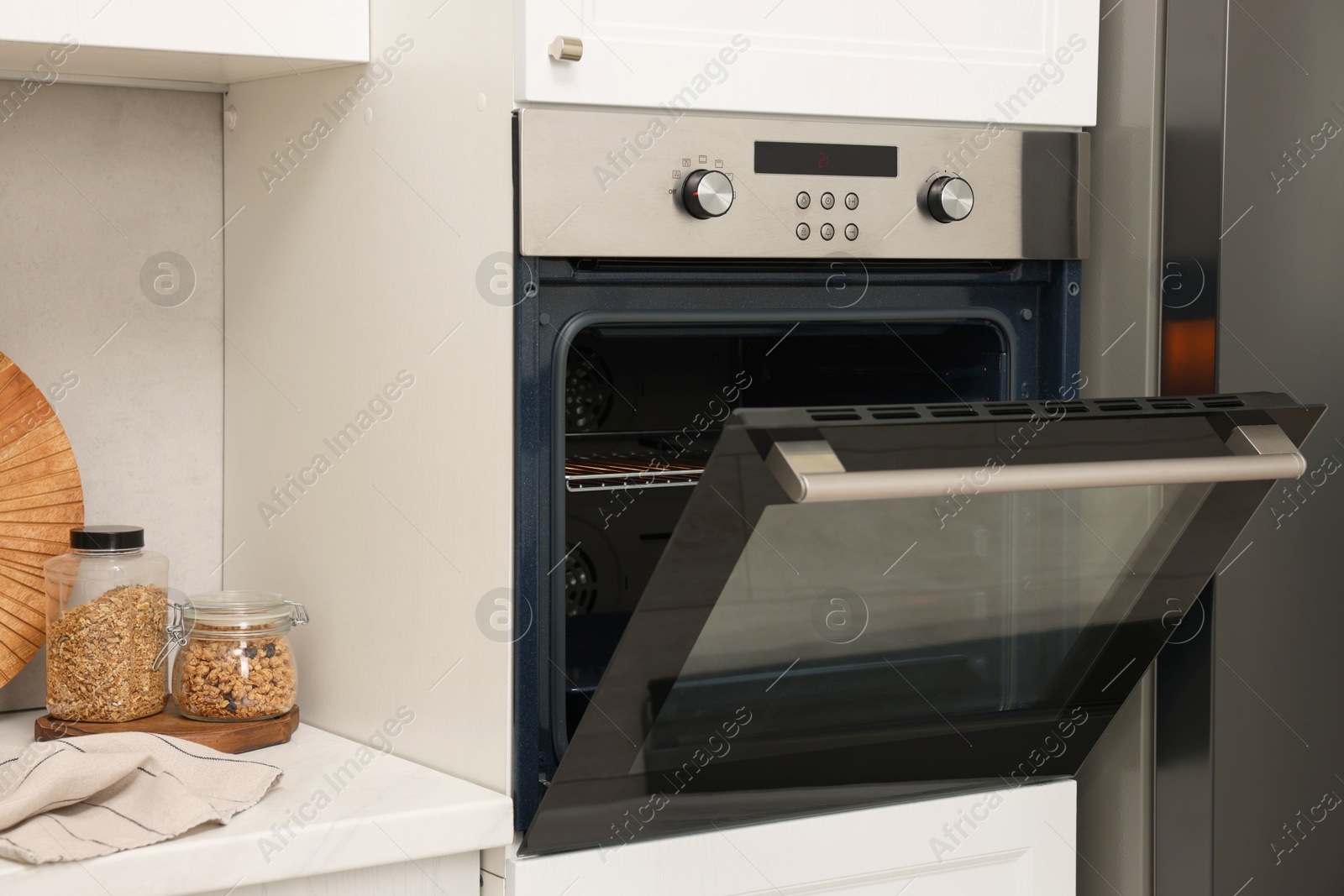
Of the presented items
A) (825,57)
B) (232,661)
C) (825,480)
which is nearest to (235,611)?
(232,661)

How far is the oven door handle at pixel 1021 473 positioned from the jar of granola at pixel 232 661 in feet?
1.88

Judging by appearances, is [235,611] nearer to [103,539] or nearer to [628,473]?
[103,539]

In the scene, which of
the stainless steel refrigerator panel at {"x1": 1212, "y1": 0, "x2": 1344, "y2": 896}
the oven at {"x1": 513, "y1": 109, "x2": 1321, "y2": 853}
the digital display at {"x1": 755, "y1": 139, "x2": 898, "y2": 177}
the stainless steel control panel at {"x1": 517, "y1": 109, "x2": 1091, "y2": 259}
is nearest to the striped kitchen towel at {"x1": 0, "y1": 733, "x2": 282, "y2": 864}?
the oven at {"x1": 513, "y1": 109, "x2": 1321, "y2": 853}

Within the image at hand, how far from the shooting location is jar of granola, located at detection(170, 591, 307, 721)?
3.79 ft

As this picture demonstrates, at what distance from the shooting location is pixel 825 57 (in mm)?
1059

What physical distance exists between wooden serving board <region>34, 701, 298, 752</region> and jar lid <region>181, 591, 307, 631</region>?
0.28 feet

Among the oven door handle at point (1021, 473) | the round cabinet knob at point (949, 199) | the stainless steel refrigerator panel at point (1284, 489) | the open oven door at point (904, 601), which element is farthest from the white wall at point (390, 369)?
the stainless steel refrigerator panel at point (1284, 489)

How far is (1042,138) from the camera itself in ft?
3.76

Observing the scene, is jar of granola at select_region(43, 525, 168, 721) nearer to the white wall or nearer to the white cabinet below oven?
the white wall

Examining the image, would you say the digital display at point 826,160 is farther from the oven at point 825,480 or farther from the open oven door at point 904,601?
the open oven door at point 904,601

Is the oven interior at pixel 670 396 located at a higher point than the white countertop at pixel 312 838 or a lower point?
higher

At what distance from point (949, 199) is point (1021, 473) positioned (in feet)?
0.94

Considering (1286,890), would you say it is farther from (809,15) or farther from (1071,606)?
(809,15)

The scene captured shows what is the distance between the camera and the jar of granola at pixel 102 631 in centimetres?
115
